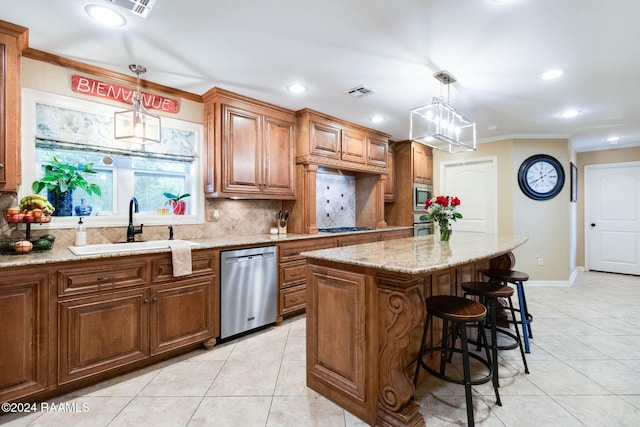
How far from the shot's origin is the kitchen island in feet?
5.29

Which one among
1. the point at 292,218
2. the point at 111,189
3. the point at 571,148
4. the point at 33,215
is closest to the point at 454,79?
the point at 292,218

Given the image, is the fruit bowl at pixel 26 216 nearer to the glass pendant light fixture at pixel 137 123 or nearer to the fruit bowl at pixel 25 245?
the fruit bowl at pixel 25 245

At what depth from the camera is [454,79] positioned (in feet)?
9.08

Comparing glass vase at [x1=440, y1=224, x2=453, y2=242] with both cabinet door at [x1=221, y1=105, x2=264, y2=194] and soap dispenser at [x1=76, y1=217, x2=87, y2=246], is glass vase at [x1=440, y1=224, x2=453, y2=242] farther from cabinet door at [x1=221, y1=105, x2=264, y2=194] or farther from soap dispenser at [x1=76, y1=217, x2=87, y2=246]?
soap dispenser at [x1=76, y1=217, x2=87, y2=246]

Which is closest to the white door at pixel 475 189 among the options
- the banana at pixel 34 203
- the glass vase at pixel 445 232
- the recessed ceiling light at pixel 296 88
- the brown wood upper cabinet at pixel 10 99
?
the glass vase at pixel 445 232

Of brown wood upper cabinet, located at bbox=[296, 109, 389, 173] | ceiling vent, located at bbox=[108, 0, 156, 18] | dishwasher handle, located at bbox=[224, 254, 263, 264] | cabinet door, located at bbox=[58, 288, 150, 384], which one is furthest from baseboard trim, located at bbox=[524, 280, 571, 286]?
ceiling vent, located at bbox=[108, 0, 156, 18]

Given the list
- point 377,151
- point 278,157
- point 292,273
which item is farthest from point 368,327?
point 377,151

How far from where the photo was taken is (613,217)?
5.78 metres

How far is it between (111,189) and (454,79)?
132 inches

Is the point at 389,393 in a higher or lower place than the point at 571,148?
lower

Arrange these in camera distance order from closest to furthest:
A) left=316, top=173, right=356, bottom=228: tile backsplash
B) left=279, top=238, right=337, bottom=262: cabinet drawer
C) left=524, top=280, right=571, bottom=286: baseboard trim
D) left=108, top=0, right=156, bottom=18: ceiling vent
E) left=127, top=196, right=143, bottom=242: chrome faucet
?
left=108, top=0, right=156, bottom=18: ceiling vent < left=127, top=196, right=143, bottom=242: chrome faucet < left=279, top=238, right=337, bottom=262: cabinet drawer < left=316, top=173, right=356, bottom=228: tile backsplash < left=524, top=280, right=571, bottom=286: baseboard trim

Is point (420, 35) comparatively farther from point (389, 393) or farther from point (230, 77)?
point (389, 393)

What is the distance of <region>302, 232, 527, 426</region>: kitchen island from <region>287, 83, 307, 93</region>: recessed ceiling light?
1845 mm

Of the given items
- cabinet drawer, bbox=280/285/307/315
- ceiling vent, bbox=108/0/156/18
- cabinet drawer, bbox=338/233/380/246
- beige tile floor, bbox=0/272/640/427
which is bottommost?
beige tile floor, bbox=0/272/640/427
